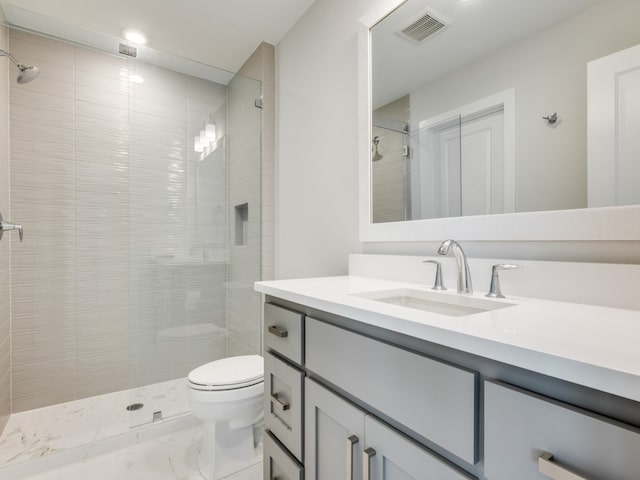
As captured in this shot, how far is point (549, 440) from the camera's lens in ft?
1.42

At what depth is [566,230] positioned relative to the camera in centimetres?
86

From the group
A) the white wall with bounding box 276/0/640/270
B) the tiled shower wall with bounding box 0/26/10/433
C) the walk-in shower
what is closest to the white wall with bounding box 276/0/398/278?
the white wall with bounding box 276/0/640/270

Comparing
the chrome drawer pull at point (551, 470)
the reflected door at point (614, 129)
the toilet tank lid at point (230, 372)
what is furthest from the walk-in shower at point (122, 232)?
the chrome drawer pull at point (551, 470)

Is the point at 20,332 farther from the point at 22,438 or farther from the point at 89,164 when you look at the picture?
the point at 89,164

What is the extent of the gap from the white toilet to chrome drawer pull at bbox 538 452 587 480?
4.31 feet

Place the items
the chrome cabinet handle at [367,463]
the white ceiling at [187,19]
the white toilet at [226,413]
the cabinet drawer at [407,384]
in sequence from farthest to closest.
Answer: the white ceiling at [187,19] → the white toilet at [226,413] → the chrome cabinet handle at [367,463] → the cabinet drawer at [407,384]

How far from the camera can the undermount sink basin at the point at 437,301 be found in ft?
2.97

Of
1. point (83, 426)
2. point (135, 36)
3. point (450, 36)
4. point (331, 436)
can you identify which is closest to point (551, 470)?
point (331, 436)

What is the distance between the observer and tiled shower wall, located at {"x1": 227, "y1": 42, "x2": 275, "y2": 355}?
2277 mm

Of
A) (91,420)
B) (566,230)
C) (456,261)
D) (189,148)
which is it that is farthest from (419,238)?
(91,420)

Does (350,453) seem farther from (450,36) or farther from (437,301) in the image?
(450,36)

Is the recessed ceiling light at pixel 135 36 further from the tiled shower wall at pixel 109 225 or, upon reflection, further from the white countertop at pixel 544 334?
the white countertop at pixel 544 334

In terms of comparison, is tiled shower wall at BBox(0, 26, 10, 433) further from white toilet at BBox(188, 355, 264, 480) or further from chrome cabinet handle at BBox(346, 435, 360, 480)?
chrome cabinet handle at BBox(346, 435, 360, 480)

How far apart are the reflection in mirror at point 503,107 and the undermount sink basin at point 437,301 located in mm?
307
